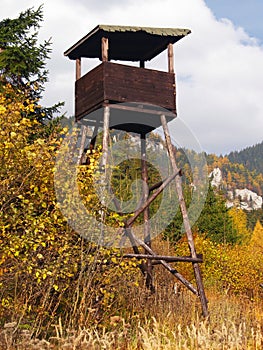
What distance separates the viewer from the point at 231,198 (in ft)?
436

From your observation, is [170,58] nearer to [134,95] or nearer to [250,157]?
[134,95]

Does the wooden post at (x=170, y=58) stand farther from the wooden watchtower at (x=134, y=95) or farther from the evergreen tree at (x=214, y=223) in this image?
the evergreen tree at (x=214, y=223)

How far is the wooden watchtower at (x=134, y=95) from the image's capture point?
10398 mm

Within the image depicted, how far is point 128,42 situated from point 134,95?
1601 millimetres

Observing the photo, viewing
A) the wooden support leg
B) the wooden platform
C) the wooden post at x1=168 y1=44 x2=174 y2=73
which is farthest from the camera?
the wooden post at x1=168 y1=44 x2=174 y2=73

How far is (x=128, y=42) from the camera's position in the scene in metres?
11.7

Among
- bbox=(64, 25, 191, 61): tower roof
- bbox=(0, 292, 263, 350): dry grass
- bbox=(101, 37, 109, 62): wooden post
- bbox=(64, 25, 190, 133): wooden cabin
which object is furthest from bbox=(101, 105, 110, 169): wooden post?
bbox=(0, 292, 263, 350): dry grass

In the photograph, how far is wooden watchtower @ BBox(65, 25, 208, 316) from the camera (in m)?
10.4

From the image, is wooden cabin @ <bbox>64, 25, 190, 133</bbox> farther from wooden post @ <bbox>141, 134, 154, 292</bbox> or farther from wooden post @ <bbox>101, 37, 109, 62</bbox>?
wooden post @ <bbox>141, 134, 154, 292</bbox>

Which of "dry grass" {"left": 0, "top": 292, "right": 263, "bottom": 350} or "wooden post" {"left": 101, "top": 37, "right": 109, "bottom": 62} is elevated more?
"wooden post" {"left": 101, "top": 37, "right": 109, "bottom": 62}

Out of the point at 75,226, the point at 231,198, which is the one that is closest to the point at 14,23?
the point at 75,226

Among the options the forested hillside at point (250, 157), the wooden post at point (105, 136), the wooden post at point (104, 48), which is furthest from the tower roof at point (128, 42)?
the forested hillside at point (250, 157)

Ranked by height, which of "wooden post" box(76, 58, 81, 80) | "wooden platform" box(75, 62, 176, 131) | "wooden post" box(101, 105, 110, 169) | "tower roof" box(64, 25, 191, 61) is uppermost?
"tower roof" box(64, 25, 191, 61)

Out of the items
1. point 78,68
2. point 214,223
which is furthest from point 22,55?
point 214,223
